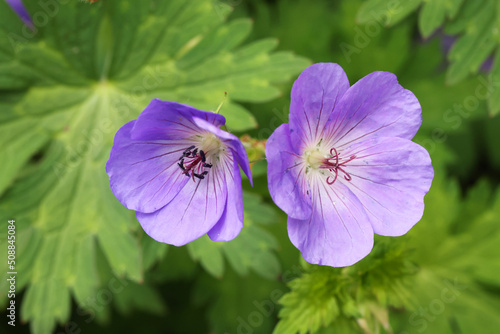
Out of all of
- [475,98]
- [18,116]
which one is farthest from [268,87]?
[475,98]

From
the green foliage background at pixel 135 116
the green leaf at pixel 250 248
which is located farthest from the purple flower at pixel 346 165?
the green leaf at pixel 250 248

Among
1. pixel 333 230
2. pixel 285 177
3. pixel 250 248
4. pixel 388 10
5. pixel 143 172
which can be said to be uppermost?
pixel 388 10

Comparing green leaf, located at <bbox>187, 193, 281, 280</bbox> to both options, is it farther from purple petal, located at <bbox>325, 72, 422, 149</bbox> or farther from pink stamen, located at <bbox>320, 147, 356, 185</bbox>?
purple petal, located at <bbox>325, 72, 422, 149</bbox>

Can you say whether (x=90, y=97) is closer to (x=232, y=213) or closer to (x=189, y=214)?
(x=189, y=214)

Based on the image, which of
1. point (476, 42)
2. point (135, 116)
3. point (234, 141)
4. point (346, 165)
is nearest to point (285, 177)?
point (234, 141)

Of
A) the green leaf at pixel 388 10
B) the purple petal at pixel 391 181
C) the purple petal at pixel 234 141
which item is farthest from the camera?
the green leaf at pixel 388 10

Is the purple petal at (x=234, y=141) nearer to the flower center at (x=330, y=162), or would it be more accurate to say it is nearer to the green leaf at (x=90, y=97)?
the flower center at (x=330, y=162)

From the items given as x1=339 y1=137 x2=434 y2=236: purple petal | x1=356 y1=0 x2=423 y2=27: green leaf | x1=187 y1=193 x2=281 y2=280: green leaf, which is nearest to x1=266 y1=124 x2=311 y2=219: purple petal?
x1=339 y1=137 x2=434 y2=236: purple petal

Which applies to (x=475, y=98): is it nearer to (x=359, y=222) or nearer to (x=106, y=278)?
(x=359, y=222)
